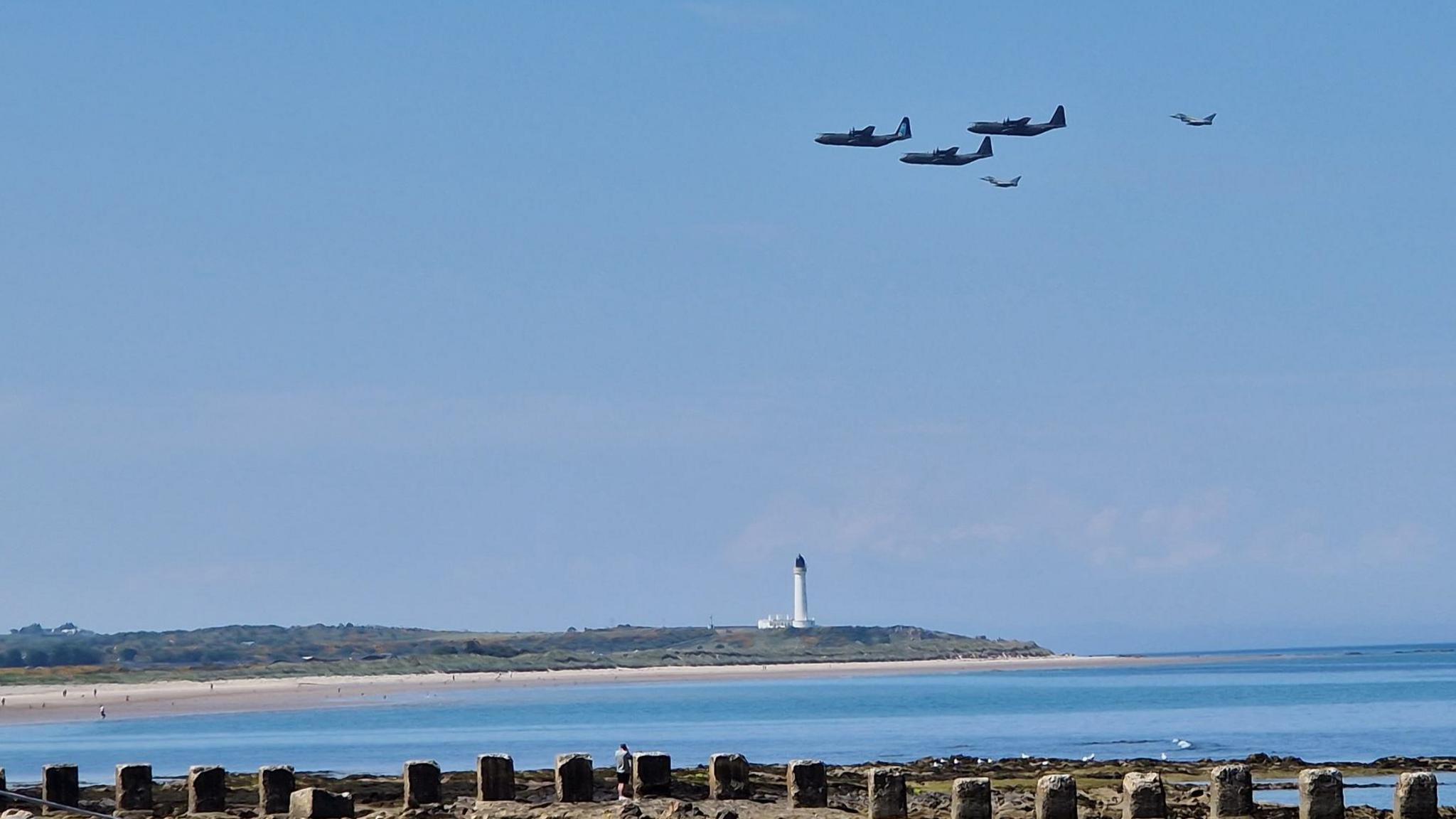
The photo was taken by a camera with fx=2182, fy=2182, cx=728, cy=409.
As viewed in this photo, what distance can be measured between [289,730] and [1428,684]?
6522 centimetres

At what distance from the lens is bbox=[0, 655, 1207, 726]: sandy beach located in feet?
298

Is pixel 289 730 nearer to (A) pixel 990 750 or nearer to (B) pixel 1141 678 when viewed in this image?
(A) pixel 990 750

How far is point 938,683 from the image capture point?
13312cm

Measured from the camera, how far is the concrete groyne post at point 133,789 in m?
26.4

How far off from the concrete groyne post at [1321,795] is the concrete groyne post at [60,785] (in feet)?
46.6

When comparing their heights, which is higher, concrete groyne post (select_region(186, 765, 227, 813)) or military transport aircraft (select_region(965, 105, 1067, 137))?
military transport aircraft (select_region(965, 105, 1067, 137))

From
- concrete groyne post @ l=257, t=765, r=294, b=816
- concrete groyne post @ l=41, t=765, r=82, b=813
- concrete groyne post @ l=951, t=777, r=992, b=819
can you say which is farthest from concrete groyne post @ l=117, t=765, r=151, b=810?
concrete groyne post @ l=951, t=777, r=992, b=819

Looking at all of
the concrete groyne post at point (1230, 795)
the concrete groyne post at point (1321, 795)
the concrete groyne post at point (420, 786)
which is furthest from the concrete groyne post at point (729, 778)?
the concrete groyne post at point (1321, 795)

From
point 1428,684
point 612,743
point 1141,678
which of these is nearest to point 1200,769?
point 612,743

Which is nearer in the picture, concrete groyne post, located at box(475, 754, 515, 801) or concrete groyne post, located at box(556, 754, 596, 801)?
concrete groyne post, located at box(556, 754, 596, 801)

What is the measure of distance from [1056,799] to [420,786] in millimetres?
7662

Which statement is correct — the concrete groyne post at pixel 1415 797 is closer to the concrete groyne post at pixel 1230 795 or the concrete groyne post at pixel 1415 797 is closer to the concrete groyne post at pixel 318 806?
the concrete groyne post at pixel 1230 795

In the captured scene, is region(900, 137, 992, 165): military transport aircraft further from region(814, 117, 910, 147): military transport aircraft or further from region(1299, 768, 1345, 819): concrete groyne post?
region(1299, 768, 1345, 819): concrete groyne post

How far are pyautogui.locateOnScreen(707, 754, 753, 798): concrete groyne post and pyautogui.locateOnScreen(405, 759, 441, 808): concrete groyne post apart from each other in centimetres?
326
